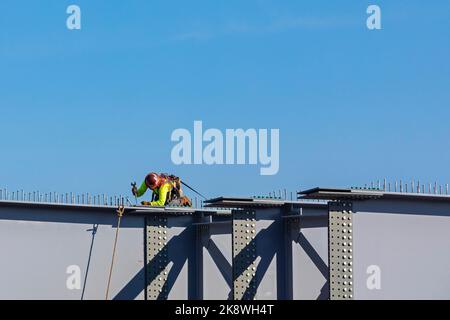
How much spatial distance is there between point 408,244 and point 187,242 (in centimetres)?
903

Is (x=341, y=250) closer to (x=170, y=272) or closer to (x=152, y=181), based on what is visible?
(x=170, y=272)

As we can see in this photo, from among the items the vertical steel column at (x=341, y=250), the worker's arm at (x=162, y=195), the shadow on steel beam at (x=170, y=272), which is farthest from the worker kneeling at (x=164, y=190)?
the vertical steel column at (x=341, y=250)

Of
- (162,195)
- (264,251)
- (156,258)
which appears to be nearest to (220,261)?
(156,258)

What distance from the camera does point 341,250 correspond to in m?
34.0

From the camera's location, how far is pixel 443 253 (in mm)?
34344

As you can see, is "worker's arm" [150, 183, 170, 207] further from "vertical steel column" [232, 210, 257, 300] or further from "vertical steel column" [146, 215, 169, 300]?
"vertical steel column" [232, 210, 257, 300]

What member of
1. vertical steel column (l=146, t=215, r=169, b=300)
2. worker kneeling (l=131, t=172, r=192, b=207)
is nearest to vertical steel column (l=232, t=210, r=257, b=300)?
vertical steel column (l=146, t=215, r=169, b=300)

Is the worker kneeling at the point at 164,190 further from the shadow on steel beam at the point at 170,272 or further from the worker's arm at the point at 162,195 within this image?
the shadow on steel beam at the point at 170,272

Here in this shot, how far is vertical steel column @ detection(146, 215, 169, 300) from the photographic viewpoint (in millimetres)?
40344

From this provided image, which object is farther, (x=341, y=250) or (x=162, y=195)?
(x=162, y=195)

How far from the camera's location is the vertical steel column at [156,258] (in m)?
40.3

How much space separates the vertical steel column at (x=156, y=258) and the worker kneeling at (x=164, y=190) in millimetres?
1257

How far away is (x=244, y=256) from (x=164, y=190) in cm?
481
